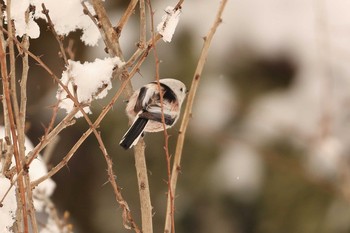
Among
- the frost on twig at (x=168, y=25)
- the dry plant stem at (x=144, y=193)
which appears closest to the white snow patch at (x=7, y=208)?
the dry plant stem at (x=144, y=193)

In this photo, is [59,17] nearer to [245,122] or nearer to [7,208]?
[7,208]

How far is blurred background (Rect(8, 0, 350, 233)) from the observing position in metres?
5.08

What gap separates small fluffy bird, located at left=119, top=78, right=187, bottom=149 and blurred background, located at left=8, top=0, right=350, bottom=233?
287 centimetres

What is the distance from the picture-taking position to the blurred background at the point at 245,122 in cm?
508

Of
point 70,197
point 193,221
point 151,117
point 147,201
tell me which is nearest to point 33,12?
point 151,117

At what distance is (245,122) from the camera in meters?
5.31

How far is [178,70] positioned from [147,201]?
377cm

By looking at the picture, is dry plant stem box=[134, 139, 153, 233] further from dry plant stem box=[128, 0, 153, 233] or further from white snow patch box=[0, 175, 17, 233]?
white snow patch box=[0, 175, 17, 233]

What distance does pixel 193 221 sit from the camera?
544 centimetres

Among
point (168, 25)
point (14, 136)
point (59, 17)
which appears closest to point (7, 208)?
point (14, 136)

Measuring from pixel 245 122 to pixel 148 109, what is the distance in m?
3.56

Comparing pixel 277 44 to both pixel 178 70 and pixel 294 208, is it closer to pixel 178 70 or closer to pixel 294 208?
pixel 178 70

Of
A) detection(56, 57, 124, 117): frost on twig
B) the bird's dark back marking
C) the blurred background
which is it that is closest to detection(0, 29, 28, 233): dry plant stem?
detection(56, 57, 124, 117): frost on twig

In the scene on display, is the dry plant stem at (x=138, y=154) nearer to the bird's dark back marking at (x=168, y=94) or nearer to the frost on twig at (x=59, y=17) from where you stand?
the frost on twig at (x=59, y=17)
